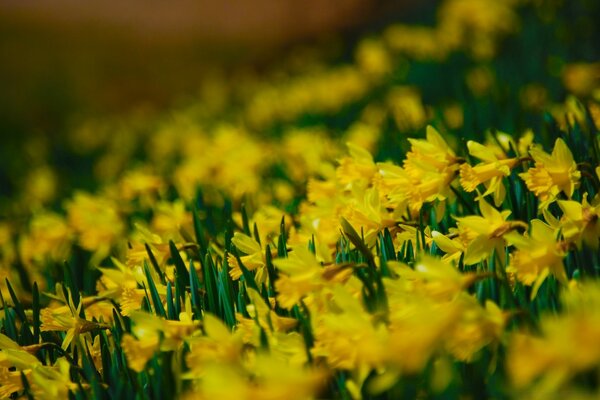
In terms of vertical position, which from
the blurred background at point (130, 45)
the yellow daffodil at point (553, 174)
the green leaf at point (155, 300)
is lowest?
the green leaf at point (155, 300)

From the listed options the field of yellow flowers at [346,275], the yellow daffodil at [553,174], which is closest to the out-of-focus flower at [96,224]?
the field of yellow flowers at [346,275]

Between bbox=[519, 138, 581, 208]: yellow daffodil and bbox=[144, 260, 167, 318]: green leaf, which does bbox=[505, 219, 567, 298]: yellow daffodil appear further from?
bbox=[144, 260, 167, 318]: green leaf

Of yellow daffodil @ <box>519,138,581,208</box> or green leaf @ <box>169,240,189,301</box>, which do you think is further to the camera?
green leaf @ <box>169,240,189,301</box>

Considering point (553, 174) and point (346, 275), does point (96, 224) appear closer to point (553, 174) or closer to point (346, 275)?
point (346, 275)

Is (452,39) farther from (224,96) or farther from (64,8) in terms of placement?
(64,8)

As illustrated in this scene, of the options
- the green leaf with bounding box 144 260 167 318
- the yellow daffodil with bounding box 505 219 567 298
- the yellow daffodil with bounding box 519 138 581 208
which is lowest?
the green leaf with bounding box 144 260 167 318

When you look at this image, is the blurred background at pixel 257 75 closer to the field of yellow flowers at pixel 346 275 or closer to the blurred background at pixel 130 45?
the blurred background at pixel 130 45

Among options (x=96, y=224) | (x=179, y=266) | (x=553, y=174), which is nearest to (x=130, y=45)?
(x=96, y=224)

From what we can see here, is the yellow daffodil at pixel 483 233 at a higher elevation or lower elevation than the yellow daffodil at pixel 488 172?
lower

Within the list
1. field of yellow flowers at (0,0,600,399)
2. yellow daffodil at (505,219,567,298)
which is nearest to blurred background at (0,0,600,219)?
field of yellow flowers at (0,0,600,399)
